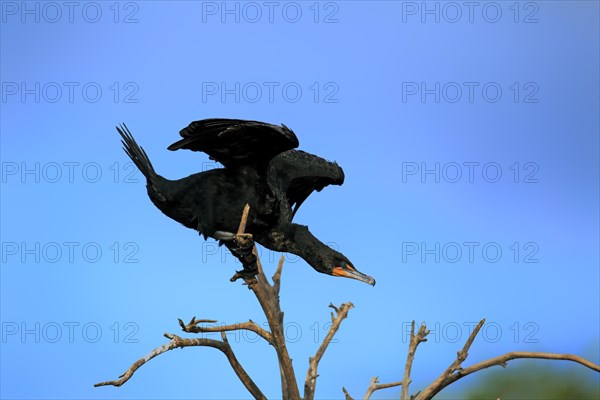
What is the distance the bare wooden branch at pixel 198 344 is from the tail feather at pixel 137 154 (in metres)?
1.36

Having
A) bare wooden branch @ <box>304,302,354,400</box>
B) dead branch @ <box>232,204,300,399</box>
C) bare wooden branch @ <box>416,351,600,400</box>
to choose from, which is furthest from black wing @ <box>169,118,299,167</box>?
bare wooden branch @ <box>416,351,600,400</box>

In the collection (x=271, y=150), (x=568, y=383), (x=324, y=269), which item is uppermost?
(x=271, y=150)

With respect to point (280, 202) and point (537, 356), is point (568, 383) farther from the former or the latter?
point (280, 202)

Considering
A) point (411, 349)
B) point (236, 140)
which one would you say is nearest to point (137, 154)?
point (236, 140)

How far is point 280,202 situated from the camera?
22.2ft

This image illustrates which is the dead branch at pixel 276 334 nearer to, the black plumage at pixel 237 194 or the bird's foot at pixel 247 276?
the bird's foot at pixel 247 276

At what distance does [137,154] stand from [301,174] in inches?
63.0

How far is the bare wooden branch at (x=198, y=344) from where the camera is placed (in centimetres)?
570

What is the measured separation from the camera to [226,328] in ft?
20.1

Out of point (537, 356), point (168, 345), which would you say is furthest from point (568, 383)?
point (168, 345)

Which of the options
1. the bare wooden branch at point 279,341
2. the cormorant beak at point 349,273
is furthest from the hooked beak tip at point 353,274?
the bare wooden branch at point 279,341

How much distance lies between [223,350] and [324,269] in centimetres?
105

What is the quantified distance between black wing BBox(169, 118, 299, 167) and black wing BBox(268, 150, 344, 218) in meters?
0.72

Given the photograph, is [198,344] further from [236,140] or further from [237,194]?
[236,140]
